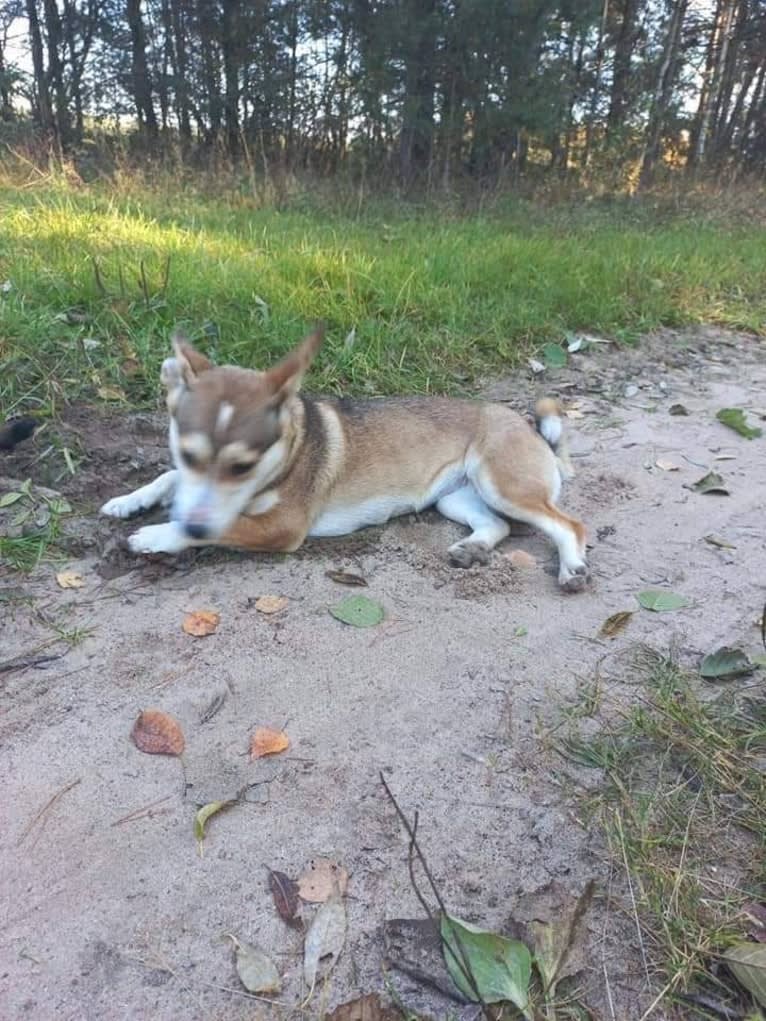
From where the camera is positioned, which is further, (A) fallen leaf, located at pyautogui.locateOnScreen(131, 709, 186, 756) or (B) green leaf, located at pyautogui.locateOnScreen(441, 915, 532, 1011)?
(A) fallen leaf, located at pyautogui.locateOnScreen(131, 709, 186, 756)

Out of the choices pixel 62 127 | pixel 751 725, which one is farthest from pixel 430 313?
pixel 62 127

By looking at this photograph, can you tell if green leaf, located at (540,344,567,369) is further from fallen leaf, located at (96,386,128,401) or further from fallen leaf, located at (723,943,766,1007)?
fallen leaf, located at (723,943,766,1007)

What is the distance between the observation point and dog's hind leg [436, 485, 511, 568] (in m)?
3.33

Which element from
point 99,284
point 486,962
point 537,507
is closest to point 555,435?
point 537,507

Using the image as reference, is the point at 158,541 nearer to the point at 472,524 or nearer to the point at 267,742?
the point at 267,742

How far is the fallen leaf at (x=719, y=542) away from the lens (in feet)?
11.1

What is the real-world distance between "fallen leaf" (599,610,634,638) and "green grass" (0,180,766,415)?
2.53 m

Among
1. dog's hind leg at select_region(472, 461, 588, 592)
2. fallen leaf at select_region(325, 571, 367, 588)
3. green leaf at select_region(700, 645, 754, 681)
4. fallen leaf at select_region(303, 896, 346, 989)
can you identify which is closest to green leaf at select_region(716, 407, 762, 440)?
dog's hind leg at select_region(472, 461, 588, 592)

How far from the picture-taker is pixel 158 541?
123 inches

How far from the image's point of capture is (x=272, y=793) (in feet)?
6.69

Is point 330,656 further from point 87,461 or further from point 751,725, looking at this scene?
point 87,461

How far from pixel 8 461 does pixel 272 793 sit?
250cm

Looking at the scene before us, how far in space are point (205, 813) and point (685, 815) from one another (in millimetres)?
1296

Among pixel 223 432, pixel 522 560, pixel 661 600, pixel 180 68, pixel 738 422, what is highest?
pixel 180 68
